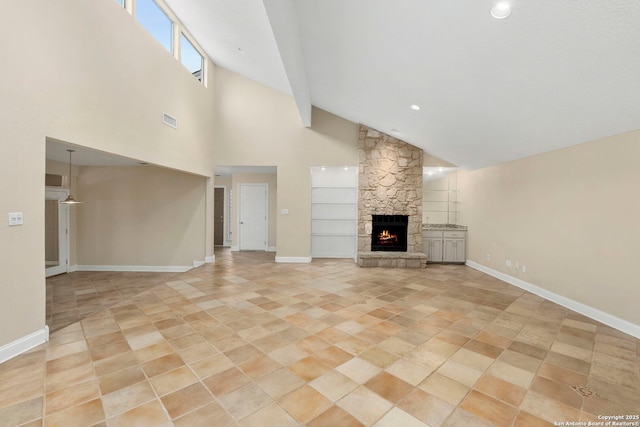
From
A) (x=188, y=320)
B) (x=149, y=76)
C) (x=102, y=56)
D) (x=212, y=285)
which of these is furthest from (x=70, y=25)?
(x=212, y=285)

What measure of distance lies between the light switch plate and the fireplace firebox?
601cm

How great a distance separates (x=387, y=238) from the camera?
7086 millimetres

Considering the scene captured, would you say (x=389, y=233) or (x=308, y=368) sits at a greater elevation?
(x=389, y=233)

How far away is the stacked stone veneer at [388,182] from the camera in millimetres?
6855

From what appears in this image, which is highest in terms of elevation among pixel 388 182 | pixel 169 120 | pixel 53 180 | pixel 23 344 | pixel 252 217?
pixel 169 120

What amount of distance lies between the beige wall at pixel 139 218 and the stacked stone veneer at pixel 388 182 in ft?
13.0

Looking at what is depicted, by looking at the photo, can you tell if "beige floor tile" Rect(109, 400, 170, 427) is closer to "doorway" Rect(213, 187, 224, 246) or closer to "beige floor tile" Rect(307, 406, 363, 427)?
"beige floor tile" Rect(307, 406, 363, 427)

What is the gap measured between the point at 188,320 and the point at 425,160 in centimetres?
612

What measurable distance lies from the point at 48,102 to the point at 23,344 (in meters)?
2.35

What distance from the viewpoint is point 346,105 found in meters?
5.89

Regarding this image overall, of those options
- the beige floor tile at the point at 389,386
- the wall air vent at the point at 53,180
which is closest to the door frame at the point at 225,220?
the wall air vent at the point at 53,180

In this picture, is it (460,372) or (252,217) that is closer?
(460,372)

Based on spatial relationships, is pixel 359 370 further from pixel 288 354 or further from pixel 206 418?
pixel 206 418

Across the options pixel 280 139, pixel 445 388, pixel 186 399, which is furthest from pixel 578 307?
Result: pixel 280 139
